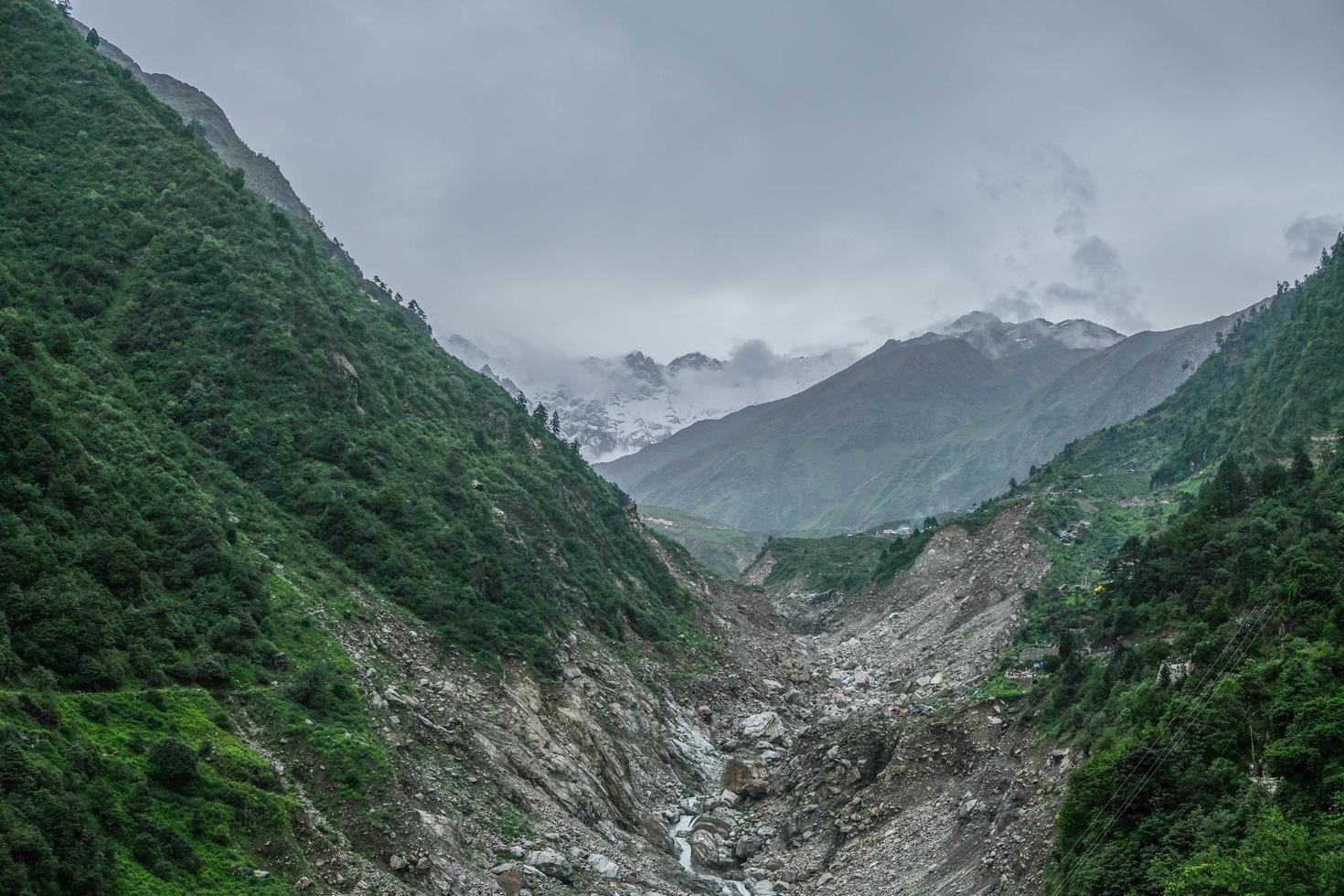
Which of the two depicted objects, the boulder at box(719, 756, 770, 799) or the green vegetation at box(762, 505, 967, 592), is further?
the green vegetation at box(762, 505, 967, 592)

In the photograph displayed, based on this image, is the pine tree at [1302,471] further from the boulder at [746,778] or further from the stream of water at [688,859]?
the stream of water at [688,859]

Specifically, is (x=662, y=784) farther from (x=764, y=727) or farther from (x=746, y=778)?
(x=764, y=727)

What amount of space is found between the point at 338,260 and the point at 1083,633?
321ft

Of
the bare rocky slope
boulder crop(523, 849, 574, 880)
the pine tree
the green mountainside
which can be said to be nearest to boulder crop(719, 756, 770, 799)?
the bare rocky slope

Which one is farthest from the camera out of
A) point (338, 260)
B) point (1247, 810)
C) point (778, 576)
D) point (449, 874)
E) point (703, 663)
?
point (778, 576)

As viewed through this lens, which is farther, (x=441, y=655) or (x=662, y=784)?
(x=662, y=784)

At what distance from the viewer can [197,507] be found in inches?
1704

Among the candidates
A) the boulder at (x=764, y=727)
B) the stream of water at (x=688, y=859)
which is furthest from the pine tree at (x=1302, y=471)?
the stream of water at (x=688, y=859)

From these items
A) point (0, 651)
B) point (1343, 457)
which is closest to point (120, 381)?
point (0, 651)

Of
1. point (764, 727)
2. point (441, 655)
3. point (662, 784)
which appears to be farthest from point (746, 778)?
point (441, 655)

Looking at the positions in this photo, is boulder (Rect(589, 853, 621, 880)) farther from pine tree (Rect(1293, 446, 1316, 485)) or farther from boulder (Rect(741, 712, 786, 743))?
pine tree (Rect(1293, 446, 1316, 485))

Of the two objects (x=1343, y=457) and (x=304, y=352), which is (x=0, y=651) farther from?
(x=1343, y=457)

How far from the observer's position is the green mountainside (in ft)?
96.3

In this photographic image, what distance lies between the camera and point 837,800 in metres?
51.8
